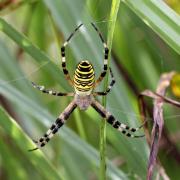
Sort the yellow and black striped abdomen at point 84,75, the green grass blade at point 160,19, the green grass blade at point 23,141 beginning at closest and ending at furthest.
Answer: the green grass blade at point 160,19
the yellow and black striped abdomen at point 84,75
the green grass blade at point 23,141

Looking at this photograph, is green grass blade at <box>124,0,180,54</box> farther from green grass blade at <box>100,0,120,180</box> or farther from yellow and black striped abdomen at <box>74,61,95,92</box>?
yellow and black striped abdomen at <box>74,61,95,92</box>

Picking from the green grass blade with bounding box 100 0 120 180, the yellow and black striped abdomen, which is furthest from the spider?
the green grass blade with bounding box 100 0 120 180

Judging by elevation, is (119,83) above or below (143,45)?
below

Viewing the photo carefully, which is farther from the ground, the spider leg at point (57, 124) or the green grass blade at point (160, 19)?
the spider leg at point (57, 124)

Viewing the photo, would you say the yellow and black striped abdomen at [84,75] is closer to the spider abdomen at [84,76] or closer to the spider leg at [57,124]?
the spider abdomen at [84,76]

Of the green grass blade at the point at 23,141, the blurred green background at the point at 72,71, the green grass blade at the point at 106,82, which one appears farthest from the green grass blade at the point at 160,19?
the green grass blade at the point at 23,141

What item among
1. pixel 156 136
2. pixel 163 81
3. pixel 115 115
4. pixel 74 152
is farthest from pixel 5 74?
pixel 156 136

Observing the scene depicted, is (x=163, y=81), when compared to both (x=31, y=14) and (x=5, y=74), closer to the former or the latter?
(x=5, y=74)

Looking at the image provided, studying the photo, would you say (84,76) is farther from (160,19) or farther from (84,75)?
(160,19)

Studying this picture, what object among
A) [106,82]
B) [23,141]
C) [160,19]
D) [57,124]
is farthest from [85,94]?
[160,19]
